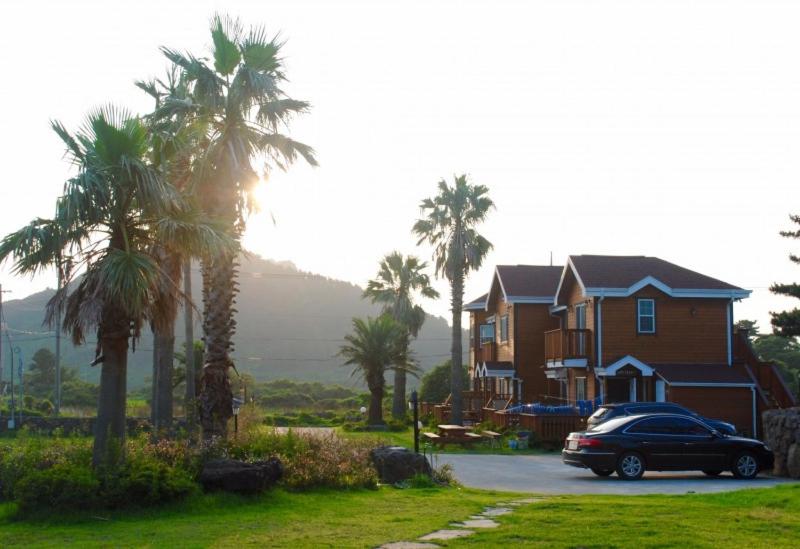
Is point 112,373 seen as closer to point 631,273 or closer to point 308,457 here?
point 308,457

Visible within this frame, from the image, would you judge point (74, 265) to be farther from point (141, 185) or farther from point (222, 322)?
point (222, 322)

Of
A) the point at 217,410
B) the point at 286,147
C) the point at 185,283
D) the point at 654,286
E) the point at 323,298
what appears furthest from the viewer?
the point at 323,298

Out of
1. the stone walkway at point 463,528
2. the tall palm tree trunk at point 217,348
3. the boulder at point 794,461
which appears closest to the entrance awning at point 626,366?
the boulder at point 794,461

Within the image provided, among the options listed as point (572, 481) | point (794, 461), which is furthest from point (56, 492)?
point (794, 461)

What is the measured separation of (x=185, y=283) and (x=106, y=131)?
15.0 metres

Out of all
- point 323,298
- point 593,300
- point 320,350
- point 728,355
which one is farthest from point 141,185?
point 323,298

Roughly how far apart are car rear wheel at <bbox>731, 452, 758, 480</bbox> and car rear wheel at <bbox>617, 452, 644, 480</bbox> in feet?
7.19

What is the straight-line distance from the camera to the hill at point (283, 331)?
107 metres

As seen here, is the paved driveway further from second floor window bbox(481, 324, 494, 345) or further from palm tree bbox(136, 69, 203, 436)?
second floor window bbox(481, 324, 494, 345)

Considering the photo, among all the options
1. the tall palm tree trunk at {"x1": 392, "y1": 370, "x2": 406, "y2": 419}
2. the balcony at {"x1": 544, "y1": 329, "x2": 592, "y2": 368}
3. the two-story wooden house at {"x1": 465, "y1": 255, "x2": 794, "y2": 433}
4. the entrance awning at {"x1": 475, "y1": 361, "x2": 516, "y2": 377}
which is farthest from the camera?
the tall palm tree trunk at {"x1": 392, "y1": 370, "x2": 406, "y2": 419}

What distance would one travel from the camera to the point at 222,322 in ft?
65.4

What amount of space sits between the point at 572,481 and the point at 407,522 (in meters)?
9.45

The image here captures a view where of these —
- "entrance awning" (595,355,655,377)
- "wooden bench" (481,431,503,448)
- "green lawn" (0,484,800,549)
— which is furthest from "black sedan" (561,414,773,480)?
"entrance awning" (595,355,655,377)

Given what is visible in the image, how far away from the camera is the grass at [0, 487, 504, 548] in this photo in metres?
10.6
